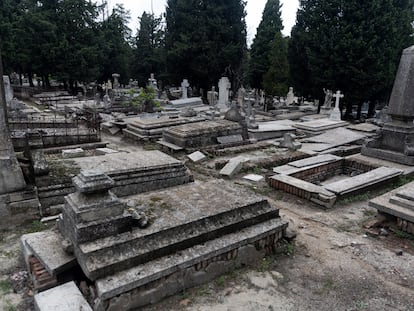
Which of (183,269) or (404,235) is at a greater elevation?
(183,269)

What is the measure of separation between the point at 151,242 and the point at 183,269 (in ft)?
1.58

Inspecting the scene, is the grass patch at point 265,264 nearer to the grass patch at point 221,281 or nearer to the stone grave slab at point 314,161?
the grass patch at point 221,281

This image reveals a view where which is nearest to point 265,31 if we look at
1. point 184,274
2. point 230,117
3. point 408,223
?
point 230,117

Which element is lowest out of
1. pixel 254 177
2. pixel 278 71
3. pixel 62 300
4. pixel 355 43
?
pixel 254 177

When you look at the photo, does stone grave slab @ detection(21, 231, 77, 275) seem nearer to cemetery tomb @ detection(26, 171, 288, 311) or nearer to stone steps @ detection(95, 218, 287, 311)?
cemetery tomb @ detection(26, 171, 288, 311)

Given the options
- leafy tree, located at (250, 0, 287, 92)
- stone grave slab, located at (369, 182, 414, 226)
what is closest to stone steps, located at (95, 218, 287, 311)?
stone grave slab, located at (369, 182, 414, 226)

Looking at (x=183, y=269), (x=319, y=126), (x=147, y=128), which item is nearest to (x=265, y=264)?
(x=183, y=269)

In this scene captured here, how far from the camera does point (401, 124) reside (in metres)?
8.84

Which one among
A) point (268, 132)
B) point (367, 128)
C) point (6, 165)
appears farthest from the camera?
point (367, 128)

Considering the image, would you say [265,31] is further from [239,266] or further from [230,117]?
[239,266]

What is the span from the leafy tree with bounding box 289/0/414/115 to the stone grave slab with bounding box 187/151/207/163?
10398mm

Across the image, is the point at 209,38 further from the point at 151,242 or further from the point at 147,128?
the point at 151,242

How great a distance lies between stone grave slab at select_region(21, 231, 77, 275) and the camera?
11.9 ft

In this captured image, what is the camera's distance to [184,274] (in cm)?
379
